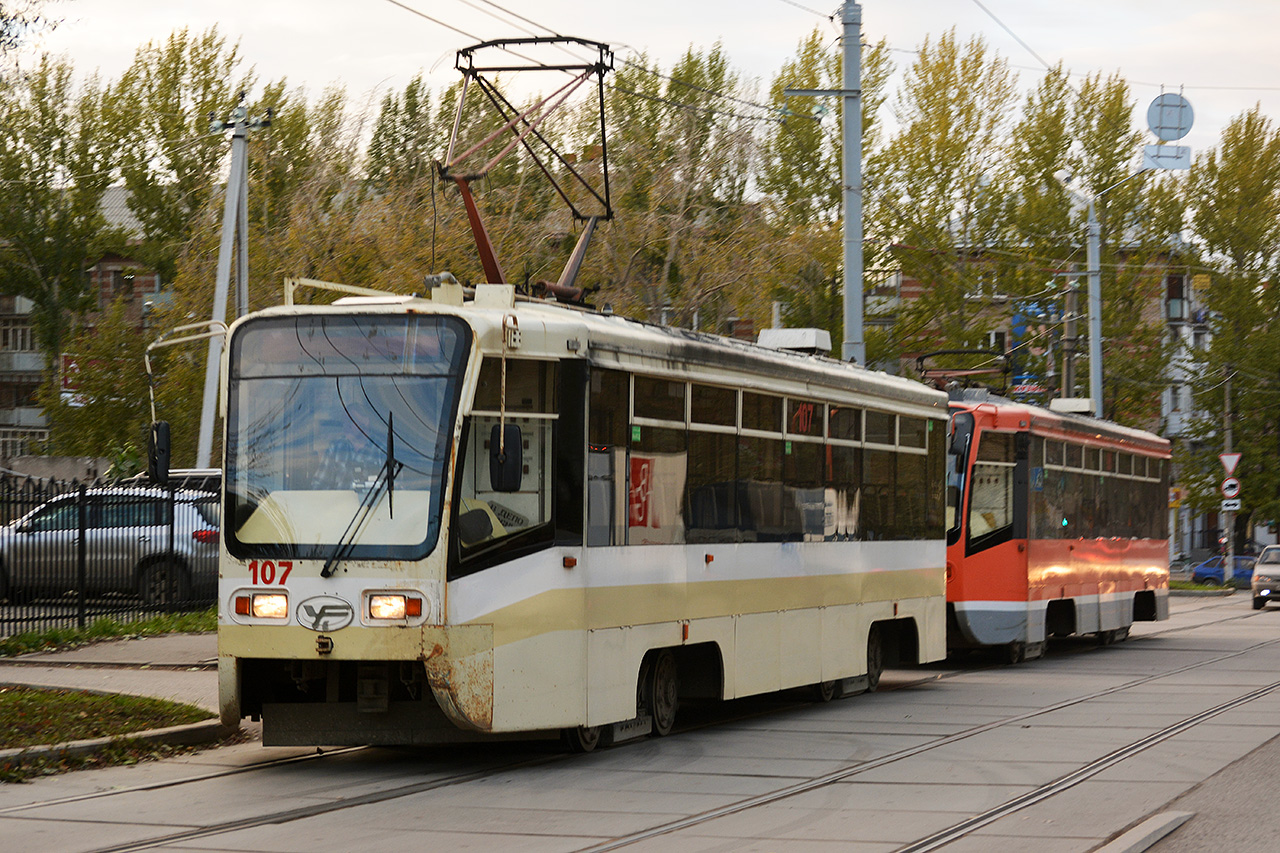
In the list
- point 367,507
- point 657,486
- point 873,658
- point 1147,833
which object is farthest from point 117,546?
point 1147,833

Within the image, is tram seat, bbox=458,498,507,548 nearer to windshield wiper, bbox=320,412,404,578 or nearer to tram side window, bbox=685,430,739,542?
windshield wiper, bbox=320,412,404,578

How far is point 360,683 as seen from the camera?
10.4 m

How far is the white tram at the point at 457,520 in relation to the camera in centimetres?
1023

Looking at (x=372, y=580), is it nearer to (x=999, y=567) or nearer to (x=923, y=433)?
(x=923, y=433)

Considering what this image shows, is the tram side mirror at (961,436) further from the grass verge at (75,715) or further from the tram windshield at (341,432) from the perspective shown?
the tram windshield at (341,432)

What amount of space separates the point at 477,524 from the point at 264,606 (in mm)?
1395

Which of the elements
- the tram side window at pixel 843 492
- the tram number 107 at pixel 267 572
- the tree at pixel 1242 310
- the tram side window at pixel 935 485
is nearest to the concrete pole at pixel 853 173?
the tram side window at pixel 935 485

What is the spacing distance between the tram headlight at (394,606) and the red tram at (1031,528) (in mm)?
10453

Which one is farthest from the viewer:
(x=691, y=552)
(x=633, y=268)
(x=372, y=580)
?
(x=633, y=268)

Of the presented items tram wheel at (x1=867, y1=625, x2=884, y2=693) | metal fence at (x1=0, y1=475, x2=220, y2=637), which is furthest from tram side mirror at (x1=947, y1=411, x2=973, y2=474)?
metal fence at (x1=0, y1=475, x2=220, y2=637)

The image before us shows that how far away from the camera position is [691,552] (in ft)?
40.9

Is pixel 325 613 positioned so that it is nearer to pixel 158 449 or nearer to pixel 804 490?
pixel 158 449

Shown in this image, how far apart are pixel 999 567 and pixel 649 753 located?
9.10 meters

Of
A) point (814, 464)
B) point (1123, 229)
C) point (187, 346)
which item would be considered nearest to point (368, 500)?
point (814, 464)
